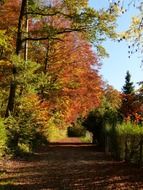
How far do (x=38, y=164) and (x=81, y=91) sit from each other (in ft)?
68.1

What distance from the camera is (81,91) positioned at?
42656mm

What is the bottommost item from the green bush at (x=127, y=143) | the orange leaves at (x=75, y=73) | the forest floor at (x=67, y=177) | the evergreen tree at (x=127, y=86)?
the forest floor at (x=67, y=177)

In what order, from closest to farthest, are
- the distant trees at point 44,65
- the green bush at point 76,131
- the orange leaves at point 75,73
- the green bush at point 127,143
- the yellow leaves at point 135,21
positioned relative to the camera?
1. the yellow leaves at point 135,21
2. the green bush at point 127,143
3. the distant trees at point 44,65
4. the orange leaves at point 75,73
5. the green bush at point 76,131

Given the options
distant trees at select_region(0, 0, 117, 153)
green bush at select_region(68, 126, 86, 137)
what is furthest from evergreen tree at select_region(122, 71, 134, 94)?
distant trees at select_region(0, 0, 117, 153)

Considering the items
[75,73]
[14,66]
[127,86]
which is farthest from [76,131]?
[14,66]

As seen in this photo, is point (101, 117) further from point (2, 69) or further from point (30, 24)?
point (2, 69)

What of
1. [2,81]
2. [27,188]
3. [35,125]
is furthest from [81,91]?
[27,188]

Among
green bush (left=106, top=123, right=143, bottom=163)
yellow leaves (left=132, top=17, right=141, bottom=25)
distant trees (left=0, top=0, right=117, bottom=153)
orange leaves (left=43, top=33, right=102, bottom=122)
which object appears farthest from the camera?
orange leaves (left=43, top=33, right=102, bottom=122)

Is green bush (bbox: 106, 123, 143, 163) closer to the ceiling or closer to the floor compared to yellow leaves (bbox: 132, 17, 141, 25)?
closer to the floor

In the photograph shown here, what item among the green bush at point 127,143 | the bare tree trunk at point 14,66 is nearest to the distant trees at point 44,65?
the bare tree trunk at point 14,66

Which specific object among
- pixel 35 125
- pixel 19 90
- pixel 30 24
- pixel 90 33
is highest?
pixel 30 24

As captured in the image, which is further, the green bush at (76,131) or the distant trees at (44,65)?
the green bush at (76,131)

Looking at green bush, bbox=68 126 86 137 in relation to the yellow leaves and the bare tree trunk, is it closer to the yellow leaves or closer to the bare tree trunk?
the bare tree trunk

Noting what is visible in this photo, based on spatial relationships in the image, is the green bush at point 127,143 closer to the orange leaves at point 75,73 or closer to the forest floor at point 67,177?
the forest floor at point 67,177
